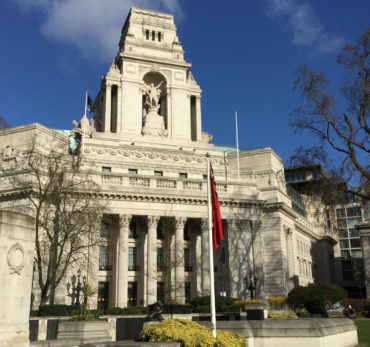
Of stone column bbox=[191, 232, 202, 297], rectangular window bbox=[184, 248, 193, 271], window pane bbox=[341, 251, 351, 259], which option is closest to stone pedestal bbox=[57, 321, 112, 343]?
stone column bbox=[191, 232, 202, 297]

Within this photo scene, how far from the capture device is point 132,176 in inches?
2138

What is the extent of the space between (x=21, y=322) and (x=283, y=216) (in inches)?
1950

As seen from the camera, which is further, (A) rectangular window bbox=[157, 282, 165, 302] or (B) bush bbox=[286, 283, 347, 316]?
(A) rectangular window bbox=[157, 282, 165, 302]

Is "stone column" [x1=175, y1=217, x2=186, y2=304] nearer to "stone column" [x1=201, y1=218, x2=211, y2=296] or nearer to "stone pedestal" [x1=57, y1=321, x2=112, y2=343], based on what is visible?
"stone column" [x1=201, y1=218, x2=211, y2=296]

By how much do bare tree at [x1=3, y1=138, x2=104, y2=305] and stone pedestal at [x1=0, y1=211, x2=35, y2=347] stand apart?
23.5 m

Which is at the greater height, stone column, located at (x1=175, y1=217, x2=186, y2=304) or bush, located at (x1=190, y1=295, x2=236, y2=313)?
stone column, located at (x1=175, y1=217, x2=186, y2=304)

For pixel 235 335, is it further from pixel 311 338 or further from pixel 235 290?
pixel 235 290

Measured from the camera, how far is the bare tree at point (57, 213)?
40.2 meters

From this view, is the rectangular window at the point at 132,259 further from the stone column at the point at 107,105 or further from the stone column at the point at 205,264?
the stone column at the point at 107,105

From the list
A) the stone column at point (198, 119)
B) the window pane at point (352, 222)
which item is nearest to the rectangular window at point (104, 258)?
the stone column at point (198, 119)

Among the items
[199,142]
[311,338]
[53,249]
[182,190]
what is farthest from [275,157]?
[311,338]

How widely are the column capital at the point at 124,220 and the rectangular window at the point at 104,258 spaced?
425 cm

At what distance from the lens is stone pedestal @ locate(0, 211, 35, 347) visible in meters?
14.3

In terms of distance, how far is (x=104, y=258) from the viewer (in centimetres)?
5425
